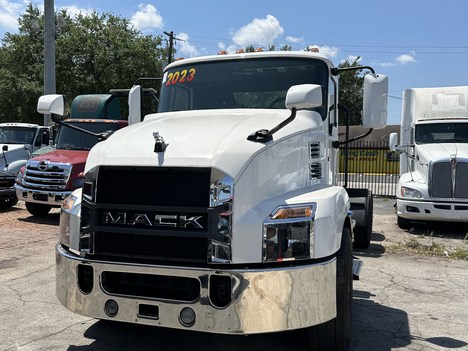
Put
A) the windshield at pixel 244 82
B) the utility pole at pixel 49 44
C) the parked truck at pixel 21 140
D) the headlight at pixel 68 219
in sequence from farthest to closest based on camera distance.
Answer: the utility pole at pixel 49 44, the parked truck at pixel 21 140, the windshield at pixel 244 82, the headlight at pixel 68 219

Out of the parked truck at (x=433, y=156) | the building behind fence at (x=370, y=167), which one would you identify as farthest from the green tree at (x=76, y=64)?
the parked truck at (x=433, y=156)

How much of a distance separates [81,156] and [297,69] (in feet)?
24.2

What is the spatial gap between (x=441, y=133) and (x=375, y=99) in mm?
7237

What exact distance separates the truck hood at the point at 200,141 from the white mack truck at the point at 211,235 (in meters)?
0.01

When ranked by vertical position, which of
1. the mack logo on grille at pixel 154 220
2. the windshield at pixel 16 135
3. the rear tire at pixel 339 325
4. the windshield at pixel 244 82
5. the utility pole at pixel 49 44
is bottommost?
the rear tire at pixel 339 325

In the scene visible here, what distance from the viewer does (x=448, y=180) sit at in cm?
991

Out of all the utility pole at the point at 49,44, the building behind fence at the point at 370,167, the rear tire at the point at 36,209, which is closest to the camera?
the rear tire at the point at 36,209

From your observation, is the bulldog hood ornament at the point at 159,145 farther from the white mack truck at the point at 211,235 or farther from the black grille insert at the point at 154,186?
the black grille insert at the point at 154,186

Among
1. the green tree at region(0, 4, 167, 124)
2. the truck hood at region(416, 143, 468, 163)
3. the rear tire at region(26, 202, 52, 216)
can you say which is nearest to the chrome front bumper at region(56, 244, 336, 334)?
the truck hood at region(416, 143, 468, 163)

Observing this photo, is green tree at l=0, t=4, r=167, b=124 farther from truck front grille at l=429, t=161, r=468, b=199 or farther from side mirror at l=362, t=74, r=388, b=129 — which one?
side mirror at l=362, t=74, r=388, b=129

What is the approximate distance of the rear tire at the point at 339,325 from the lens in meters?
3.63

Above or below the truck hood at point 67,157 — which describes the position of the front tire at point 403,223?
below

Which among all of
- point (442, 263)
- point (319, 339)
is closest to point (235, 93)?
point (319, 339)

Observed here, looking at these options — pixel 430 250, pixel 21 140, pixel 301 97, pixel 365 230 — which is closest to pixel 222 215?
pixel 301 97
